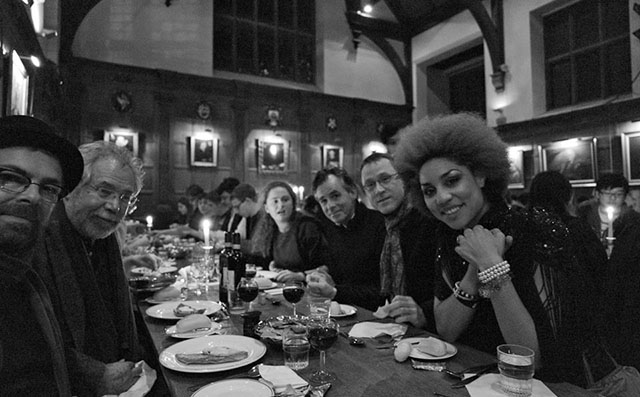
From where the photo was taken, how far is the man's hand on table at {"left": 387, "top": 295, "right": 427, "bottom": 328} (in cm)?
166

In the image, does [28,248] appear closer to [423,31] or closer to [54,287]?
[54,287]

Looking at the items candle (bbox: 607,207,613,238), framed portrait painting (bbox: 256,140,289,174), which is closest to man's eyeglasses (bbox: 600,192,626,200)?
candle (bbox: 607,207,613,238)

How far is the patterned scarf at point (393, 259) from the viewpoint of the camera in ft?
7.35

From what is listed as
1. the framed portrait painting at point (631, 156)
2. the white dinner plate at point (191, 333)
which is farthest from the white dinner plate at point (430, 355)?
the framed portrait painting at point (631, 156)

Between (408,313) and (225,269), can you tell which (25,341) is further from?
(408,313)

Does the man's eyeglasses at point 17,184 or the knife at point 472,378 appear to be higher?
the man's eyeglasses at point 17,184

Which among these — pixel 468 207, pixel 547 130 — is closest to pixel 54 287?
pixel 468 207

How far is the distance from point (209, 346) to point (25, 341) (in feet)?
1.84

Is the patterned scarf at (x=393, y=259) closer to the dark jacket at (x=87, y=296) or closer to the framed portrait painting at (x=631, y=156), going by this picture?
the dark jacket at (x=87, y=296)

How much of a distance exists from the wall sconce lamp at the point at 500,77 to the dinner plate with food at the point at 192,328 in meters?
8.99

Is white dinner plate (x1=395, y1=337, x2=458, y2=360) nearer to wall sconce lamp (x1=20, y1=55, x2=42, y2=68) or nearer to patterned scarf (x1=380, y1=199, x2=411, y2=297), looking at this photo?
patterned scarf (x1=380, y1=199, x2=411, y2=297)

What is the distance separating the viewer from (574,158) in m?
7.44

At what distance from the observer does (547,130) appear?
25.7 feet

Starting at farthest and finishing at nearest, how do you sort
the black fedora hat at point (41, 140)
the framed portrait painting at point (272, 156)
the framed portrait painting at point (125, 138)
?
1. the framed portrait painting at point (272, 156)
2. the framed portrait painting at point (125, 138)
3. the black fedora hat at point (41, 140)
